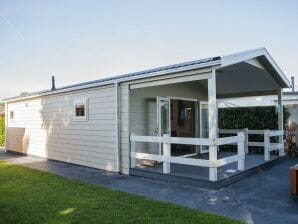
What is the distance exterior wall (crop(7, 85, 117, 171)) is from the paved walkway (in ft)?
2.81

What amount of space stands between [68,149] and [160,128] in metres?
3.46

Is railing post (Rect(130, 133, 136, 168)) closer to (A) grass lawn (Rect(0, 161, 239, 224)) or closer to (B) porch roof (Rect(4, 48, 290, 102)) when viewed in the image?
(A) grass lawn (Rect(0, 161, 239, 224))

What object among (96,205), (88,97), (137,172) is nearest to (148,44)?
(88,97)

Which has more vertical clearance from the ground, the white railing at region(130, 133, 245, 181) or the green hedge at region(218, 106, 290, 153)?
the green hedge at region(218, 106, 290, 153)

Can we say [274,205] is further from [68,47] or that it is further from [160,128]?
[68,47]

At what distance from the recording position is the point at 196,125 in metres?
10.5

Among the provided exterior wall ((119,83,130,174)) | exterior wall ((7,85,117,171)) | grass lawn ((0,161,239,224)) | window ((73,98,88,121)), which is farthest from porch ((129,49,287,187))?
window ((73,98,88,121))

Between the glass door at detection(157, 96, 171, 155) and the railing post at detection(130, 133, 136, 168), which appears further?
the glass door at detection(157, 96, 171, 155)

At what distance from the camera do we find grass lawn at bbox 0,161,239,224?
4.09 metres

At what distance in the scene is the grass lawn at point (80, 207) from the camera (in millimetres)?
4090

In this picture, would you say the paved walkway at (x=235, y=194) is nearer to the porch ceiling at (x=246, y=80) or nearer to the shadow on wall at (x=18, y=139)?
the porch ceiling at (x=246, y=80)

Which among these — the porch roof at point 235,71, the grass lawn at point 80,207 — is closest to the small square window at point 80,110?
the porch roof at point 235,71

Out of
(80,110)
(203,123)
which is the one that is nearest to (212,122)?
(80,110)

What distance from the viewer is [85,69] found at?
73.7 ft
